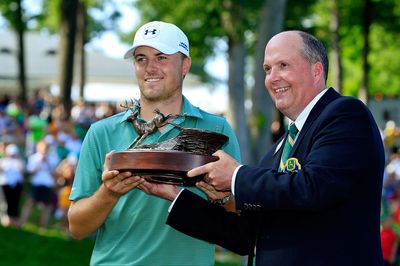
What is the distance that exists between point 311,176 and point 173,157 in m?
0.68

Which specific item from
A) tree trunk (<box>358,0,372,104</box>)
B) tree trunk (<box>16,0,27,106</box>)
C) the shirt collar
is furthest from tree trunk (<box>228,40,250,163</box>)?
tree trunk (<box>358,0,372,104</box>)

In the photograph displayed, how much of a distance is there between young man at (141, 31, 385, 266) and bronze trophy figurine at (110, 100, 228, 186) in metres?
0.10

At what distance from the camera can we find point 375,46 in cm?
5075

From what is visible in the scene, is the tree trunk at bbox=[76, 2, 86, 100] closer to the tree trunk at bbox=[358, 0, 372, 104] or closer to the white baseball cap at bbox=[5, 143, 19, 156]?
the tree trunk at bbox=[358, 0, 372, 104]

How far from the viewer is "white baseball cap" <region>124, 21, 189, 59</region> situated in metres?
4.11

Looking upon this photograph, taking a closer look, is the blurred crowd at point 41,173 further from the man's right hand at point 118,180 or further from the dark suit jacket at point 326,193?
the dark suit jacket at point 326,193

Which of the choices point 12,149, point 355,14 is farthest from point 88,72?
point 12,149

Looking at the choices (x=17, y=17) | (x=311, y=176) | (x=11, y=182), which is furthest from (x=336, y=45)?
(x=311, y=176)

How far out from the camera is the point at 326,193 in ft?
10.1

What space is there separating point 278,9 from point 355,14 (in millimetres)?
19503

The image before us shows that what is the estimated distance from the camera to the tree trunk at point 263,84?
1327 centimetres

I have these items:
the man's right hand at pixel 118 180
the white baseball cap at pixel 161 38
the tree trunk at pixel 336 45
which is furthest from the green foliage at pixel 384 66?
the man's right hand at pixel 118 180

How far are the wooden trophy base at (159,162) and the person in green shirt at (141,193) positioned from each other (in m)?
0.43

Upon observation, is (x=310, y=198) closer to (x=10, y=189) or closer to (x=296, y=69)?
(x=296, y=69)
